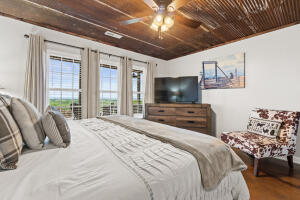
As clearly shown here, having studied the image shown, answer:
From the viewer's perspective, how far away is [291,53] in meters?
2.34

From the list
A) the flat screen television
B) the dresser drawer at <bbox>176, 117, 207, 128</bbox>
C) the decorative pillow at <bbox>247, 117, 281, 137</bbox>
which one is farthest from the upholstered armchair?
the flat screen television

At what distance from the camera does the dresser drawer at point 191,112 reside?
122 inches

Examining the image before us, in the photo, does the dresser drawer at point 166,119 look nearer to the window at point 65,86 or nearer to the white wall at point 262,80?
the white wall at point 262,80

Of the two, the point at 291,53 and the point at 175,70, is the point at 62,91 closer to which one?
the point at 175,70

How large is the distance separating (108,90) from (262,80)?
3.37 metres

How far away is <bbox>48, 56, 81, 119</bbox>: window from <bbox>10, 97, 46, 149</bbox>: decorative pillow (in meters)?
1.96

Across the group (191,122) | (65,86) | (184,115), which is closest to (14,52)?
(65,86)

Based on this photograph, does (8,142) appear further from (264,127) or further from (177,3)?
(264,127)

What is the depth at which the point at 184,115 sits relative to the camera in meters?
3.27

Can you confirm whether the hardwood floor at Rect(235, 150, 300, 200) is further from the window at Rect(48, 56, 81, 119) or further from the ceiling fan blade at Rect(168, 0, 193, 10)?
the window at Rect(48, 56, 81, 119)

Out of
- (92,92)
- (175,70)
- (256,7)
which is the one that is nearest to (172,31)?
(256,7)

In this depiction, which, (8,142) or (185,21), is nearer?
(8,142)

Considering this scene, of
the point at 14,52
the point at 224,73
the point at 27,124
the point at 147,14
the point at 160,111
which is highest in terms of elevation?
the point at 147,14

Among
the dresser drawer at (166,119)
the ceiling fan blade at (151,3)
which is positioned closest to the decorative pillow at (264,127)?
the dresser drawer at (166,119)
